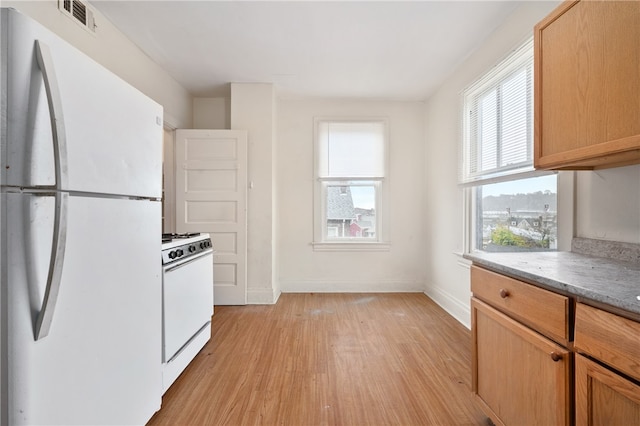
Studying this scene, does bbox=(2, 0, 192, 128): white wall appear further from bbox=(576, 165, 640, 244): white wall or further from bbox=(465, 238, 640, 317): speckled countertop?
bbox=(576, 165, 640, 244): white wall

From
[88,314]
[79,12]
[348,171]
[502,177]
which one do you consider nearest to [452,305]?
[502,177]

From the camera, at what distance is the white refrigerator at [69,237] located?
2.80ft

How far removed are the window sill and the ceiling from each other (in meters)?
2.08

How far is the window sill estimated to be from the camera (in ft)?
13.7

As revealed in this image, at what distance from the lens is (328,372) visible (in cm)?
212

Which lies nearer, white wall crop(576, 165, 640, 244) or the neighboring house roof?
white wall crop(576, 165, 640, 244)

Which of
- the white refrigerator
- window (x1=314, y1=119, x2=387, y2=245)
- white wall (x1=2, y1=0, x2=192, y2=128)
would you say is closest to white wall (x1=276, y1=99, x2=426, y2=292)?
window (x1=314, y1=119, x2=387, y2=245)

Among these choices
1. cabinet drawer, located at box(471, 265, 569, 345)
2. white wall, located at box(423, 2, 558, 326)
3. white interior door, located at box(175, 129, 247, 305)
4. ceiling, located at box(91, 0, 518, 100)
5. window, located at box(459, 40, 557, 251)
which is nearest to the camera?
cabinet drawer, located at box(471, 265, 569, 345)

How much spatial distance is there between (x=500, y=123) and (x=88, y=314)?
3069 mm

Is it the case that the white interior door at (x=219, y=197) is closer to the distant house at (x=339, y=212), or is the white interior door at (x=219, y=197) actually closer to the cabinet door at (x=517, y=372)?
the distant house at (x=339, y=212)

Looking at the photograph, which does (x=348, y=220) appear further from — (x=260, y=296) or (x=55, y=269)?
(x=55, y=269)

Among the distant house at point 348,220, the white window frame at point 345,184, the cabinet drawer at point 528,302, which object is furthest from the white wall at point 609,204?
the distant house at point 348,220

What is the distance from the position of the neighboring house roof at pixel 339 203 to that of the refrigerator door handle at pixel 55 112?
3404mm

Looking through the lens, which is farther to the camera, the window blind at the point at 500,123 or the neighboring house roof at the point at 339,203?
the neighboring house roof at the point at 339,203
